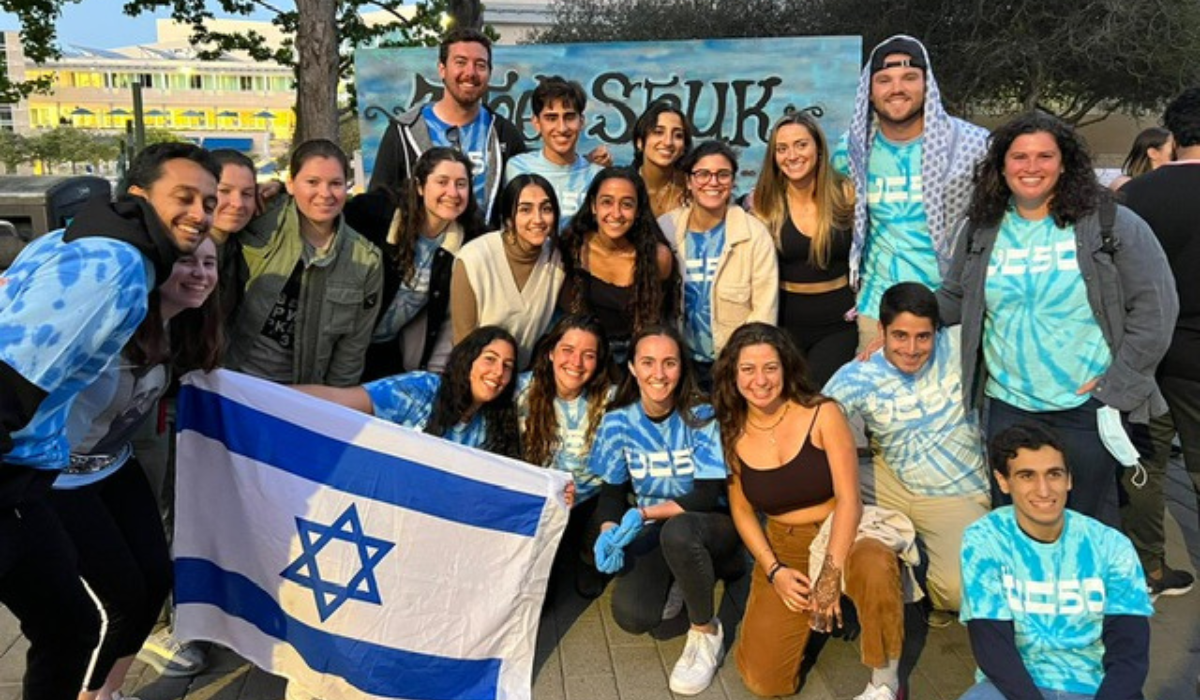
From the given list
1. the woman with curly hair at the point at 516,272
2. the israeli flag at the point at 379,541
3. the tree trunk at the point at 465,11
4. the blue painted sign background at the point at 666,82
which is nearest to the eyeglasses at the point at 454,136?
the woman with curly hair at the point at 516,272

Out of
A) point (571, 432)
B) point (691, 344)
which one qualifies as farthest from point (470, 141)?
point (571, 432)

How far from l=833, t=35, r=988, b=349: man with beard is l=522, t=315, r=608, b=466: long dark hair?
1191 mm

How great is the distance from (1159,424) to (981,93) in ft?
61.2

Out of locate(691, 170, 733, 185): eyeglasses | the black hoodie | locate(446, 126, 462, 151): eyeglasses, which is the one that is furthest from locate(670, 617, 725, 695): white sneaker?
locate(446, 126, 462, 151): eyeglasses

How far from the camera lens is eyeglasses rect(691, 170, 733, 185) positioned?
13.4ft

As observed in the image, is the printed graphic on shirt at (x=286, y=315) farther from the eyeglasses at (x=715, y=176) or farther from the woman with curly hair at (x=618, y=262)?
the eyeglasses at (x=715, y=176)

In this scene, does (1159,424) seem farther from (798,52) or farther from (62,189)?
(62,189)

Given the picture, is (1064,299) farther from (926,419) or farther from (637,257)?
(637,257)

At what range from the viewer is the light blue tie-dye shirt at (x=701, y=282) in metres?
4.20

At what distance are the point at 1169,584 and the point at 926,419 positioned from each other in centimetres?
150

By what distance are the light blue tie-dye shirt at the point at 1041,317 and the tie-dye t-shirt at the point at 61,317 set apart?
2720 mm

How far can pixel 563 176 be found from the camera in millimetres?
4535

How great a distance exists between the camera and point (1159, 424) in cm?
417

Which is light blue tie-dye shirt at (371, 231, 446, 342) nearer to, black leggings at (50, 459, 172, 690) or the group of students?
the group of students
